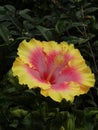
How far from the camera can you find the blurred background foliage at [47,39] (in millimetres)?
1907

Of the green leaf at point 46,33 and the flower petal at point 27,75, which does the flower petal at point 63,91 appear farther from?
the green leaf at point 46,33

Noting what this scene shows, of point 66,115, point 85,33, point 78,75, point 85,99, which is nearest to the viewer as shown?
point 66,115

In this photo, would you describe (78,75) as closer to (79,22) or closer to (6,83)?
(6,83)

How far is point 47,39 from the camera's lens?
89.4 inches

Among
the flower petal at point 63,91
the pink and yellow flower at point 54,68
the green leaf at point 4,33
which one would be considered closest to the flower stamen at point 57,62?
the pink and yellow flower at point 54,68

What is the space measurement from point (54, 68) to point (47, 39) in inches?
9.1

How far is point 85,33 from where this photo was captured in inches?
94.5

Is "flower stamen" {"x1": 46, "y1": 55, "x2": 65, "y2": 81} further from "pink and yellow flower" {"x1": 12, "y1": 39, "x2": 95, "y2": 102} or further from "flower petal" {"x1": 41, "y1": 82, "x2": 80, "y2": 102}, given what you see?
"flower petal" {"x1": 41, "y1": 82, "x2": 80, "y2": 102}

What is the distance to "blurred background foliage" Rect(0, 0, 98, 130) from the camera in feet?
6.26

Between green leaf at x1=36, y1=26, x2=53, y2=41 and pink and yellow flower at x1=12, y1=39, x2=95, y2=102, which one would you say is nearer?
pink and yellow flower at x1=12, y1=39, x2=95, y2=102

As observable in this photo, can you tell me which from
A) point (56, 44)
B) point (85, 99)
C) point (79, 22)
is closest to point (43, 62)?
point (56, 44)

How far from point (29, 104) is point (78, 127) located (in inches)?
9.5

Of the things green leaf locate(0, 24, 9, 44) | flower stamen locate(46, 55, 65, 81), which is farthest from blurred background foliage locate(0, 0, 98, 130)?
flower stamen locate(46, 55, 65, 81)

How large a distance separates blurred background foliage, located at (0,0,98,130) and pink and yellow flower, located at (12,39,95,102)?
0.08 m
